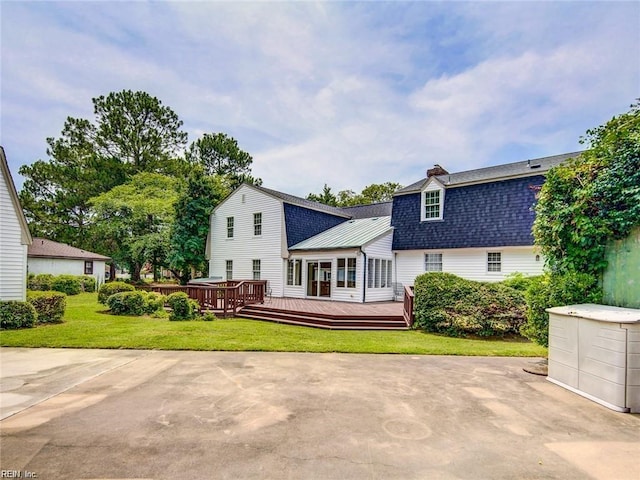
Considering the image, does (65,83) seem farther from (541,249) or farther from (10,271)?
(541,249)

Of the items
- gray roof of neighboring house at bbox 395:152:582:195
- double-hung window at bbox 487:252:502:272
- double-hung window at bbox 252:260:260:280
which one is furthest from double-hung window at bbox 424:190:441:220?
double-hung window at bbox 252:260:260:280

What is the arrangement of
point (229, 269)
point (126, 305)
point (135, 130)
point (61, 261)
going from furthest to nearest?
1. point (135, 130)
2. point (61, 261)
3. point (229, 269)
4. point (126, 305)

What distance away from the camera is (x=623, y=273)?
558cm

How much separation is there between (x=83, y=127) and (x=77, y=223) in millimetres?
9014

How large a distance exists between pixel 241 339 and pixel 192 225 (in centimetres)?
1569

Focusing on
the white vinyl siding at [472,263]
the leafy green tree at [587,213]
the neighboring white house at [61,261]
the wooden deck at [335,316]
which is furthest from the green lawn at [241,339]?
the neighboring white house at [61,261]

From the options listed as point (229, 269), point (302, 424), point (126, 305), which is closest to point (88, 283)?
point (229, 269)

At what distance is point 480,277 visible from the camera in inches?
607

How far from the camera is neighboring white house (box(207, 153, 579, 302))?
14.8 meters

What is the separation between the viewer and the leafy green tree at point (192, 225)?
2258 cm

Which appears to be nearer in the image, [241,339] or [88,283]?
[241,339]

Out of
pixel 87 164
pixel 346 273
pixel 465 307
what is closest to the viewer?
pixel 465 307

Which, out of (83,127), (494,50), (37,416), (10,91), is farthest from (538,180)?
(83,127)

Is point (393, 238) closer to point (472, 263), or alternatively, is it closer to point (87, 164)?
point (472, 263)
